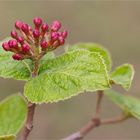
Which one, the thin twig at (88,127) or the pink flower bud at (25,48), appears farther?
the thin twig at (88,127)

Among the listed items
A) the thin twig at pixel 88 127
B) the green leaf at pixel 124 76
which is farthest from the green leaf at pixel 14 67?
the thin twig at pixel 88 127

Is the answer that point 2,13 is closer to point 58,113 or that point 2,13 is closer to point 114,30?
point 114,30

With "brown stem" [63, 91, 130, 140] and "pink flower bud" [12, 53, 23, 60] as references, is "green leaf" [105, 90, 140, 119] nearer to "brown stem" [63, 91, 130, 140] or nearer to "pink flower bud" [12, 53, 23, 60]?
"brown stem" [63, 91, 130, 140]

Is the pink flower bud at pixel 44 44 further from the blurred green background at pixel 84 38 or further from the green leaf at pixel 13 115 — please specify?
the blurred green background at pixel 84 38

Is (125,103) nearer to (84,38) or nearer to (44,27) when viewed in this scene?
(44,27)

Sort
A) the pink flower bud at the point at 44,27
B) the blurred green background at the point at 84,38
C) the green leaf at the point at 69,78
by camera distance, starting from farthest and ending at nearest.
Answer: the blurred green background at the point at 84,38 < the pink flower bud at the point at 44,27 < the green leaf at the point at 69,78

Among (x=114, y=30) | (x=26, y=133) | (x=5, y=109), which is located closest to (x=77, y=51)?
(x=26, y=133)

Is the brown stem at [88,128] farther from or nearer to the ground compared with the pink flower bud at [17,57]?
nearer to the ground
